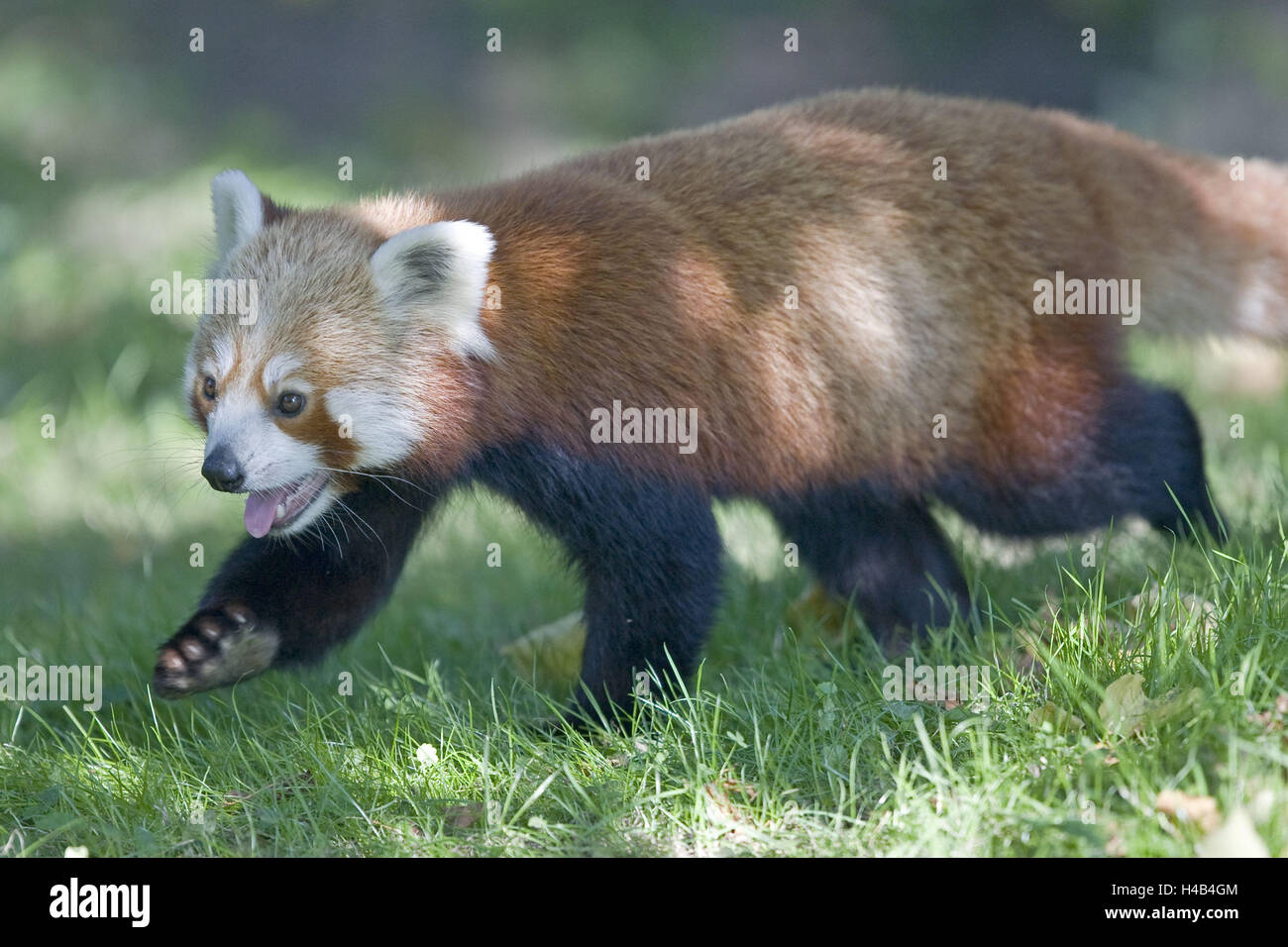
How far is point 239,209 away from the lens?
13.9 feet

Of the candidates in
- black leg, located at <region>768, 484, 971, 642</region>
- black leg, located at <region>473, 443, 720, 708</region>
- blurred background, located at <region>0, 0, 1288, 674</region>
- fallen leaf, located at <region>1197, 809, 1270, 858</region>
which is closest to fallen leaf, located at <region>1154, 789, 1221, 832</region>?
fallen leaf, located at <region>1197, 809, 1270, 858</region>

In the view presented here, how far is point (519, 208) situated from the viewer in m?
4.19

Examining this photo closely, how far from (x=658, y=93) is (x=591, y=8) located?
1914 millimetres

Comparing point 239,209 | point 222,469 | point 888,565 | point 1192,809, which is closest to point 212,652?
point 222,469

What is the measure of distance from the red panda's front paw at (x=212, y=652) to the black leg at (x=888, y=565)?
1.90 m

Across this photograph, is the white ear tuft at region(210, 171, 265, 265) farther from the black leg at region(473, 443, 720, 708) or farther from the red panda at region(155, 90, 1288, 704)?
the black leg at region(473, 443, 720, 708)

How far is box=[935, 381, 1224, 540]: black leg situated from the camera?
15.1 feet

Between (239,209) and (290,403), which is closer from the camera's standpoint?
(290,403)

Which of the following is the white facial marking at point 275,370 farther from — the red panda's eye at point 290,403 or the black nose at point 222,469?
the black nose at point 222,469

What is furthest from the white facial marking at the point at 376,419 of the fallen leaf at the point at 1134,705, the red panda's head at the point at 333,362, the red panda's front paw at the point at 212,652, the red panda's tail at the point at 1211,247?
the red panda's tail at the point at 1211,247

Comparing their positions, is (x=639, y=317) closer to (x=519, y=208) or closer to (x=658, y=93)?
(x=519, y=208)

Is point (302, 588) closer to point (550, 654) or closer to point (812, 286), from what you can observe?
point (550, 654)

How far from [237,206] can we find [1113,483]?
3111 mm

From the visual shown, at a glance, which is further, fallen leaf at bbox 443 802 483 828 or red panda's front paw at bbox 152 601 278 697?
red panda's front paw at bbox 152 601 278 697
